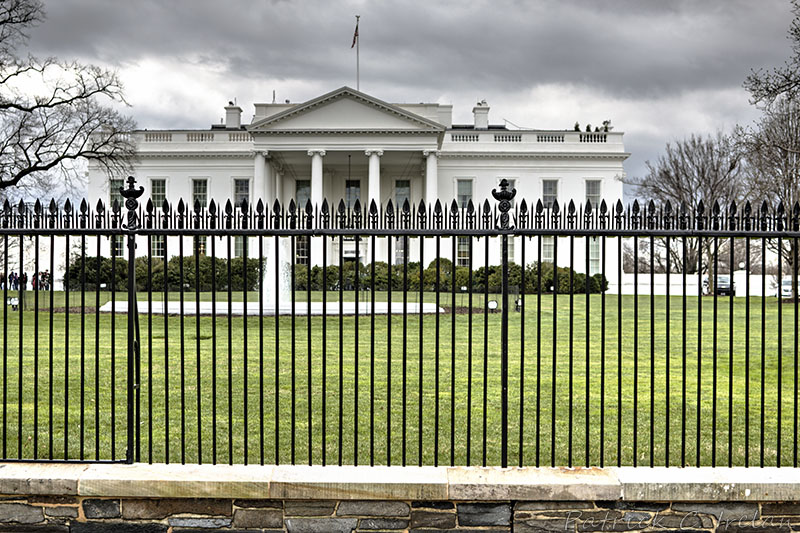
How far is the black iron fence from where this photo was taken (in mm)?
4715

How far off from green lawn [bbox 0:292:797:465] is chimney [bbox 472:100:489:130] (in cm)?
3639

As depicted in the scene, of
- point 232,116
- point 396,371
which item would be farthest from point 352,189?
point 396,371

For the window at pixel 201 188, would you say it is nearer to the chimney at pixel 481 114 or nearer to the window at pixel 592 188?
the chimney at pixel 481 114

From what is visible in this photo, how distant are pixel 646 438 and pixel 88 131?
2324 cm

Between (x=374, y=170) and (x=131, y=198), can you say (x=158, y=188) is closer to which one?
(x=374, y=170)

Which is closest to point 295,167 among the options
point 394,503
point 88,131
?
point 88,131

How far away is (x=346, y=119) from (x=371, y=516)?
1514 inches

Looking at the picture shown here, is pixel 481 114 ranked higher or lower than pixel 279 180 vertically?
higher

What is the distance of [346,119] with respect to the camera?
137 feet

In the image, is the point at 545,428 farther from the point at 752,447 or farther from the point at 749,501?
the point at 749,501

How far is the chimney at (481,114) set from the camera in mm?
51156

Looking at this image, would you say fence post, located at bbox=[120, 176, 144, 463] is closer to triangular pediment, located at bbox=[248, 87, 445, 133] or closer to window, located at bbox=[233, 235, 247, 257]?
window, located at bbox=[233, 235, 247, 257]

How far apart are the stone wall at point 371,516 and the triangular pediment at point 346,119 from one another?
37888 mm

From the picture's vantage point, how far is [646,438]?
683 centimetres
